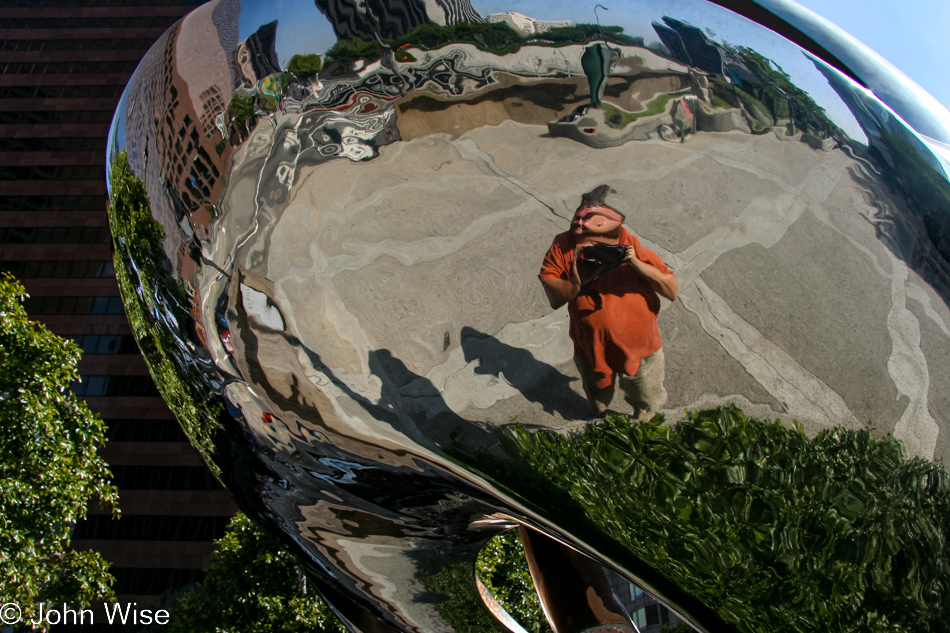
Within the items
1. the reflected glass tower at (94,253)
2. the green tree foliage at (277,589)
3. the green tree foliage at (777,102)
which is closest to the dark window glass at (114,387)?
the reflected glass tower at (94,253)

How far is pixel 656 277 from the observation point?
1820 mm

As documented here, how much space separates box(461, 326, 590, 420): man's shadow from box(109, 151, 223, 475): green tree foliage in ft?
3.65

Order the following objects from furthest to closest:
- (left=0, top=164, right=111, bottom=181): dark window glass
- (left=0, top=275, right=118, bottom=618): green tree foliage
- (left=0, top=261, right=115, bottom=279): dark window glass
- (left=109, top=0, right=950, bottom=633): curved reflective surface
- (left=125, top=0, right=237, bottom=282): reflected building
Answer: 1. (left=0, top=164, right=111, bottom=181): dark window glass
2. (left=0, top=261, right=115, bottom=279): dark window glass
3. (left=0, top=275, right=118, bottom=618): green tree foliage
4. (left=125, top=0, right=237, bottom=282): reflected building
5. (left=109, top=0, right=950, bottom=633): curved reflective surface

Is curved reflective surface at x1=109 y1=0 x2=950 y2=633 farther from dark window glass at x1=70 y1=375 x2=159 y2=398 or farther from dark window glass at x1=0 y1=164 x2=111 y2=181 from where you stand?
dark window glass at x1=0 y1=164 x2=111 y2=181

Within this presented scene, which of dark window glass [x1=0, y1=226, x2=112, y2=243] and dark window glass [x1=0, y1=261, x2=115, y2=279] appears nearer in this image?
dark window glass [x1=0, y1=261, x2=115, y2=279]

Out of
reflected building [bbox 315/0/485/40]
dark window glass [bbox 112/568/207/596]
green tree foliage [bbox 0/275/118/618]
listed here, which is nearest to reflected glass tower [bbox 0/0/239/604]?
dark window glass [bbox 112/568/207/596]

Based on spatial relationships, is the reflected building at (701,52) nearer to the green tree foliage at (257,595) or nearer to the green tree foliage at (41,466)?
the green tree foliage at (41,466)

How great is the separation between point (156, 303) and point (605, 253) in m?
1.71

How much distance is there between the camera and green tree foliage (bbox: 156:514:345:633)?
35.2 feet

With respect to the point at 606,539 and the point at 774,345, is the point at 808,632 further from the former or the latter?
the point at 774,345

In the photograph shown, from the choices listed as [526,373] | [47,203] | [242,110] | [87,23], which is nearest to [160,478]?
[47,203]

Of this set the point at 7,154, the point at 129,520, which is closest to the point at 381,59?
the point at 129,520

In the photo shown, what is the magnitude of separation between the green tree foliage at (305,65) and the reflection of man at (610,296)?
945 mm

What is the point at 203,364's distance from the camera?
94.3 inches
